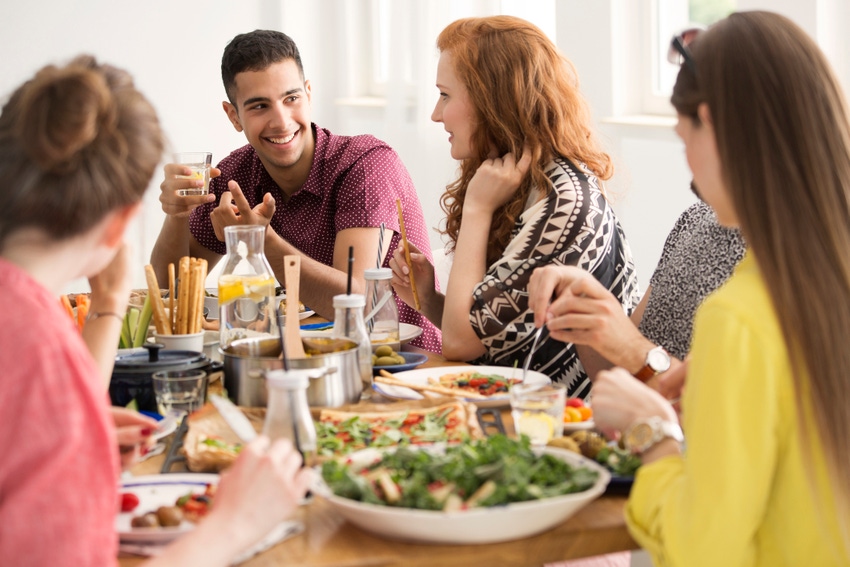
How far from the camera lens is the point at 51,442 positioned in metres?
1.03

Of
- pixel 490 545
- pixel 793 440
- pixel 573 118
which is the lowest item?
pixel 490 545

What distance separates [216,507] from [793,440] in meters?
0.68

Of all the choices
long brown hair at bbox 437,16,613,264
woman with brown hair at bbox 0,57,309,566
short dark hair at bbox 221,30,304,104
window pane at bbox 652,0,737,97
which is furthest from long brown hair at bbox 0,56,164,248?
window pane at bbox 652,0,737,97

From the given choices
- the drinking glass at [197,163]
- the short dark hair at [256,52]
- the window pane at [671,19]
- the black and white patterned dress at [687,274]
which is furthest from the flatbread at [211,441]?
the window pane at [671,19]

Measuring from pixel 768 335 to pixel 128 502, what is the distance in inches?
33.9

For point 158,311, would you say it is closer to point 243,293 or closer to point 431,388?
point 243,293

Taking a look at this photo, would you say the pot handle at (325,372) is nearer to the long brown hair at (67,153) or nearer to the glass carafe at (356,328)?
the glass carafe at (356,328)

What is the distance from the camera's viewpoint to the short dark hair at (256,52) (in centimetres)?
333

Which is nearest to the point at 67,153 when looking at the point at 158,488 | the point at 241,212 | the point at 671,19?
the point at 158,488

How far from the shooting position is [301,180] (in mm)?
3561

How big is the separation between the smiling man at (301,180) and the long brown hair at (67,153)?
1.98m

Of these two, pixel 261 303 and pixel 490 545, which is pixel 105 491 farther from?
pixel 261 303

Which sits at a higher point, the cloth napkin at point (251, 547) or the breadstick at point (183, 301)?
the breadstick at point (183, 301)

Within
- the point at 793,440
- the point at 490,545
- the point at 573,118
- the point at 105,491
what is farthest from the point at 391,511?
the point at 573,118
